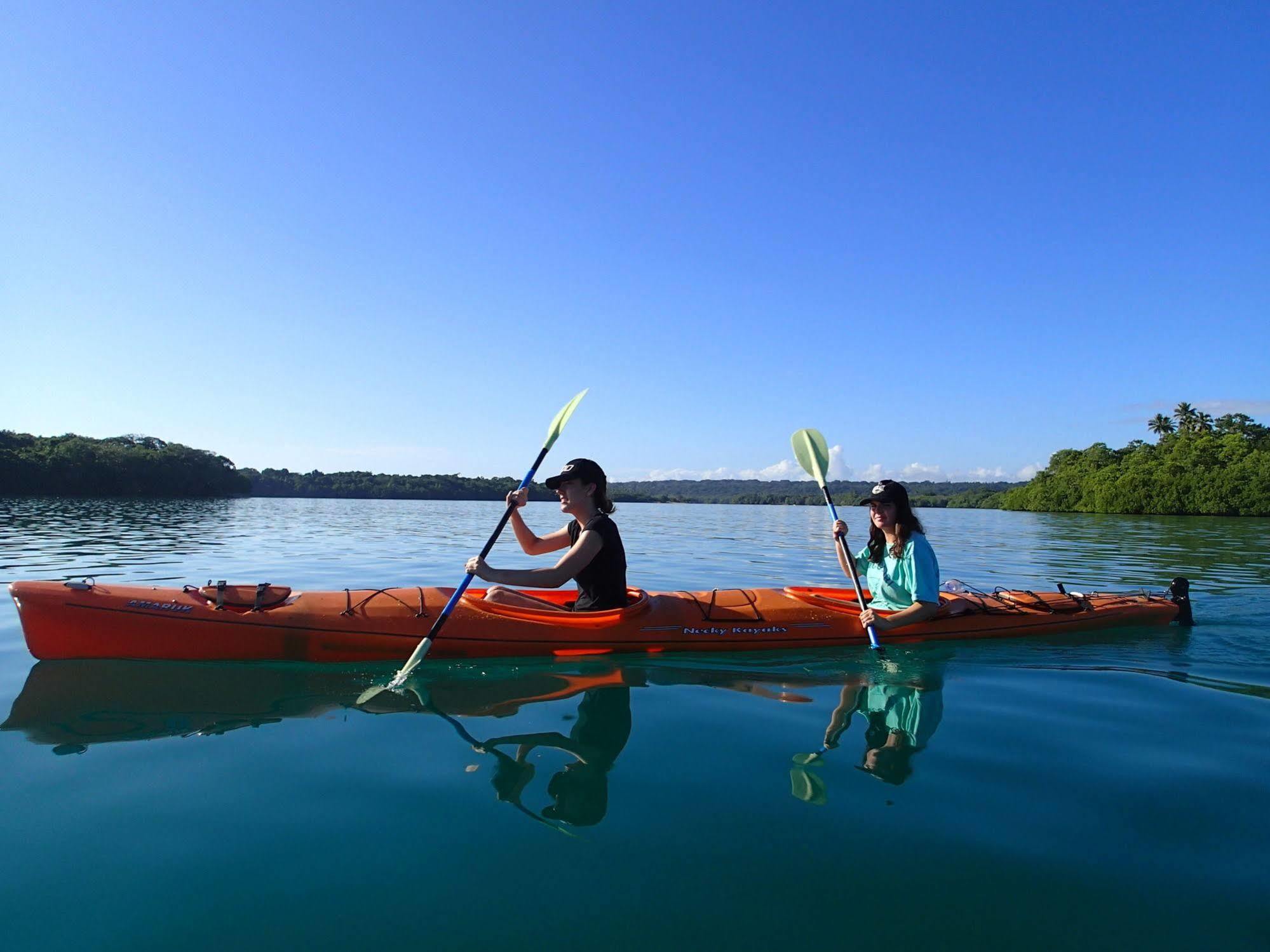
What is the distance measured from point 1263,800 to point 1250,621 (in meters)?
5.49

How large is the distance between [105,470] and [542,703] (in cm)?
6034

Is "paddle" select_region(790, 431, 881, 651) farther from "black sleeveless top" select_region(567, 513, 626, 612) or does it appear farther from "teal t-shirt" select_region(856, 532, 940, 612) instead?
"black sleeveless top" select_region(567, 513, 626, 612)

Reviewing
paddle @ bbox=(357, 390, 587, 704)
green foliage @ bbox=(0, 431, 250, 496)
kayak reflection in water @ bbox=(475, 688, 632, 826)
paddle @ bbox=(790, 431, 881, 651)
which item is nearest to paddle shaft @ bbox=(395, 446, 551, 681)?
paddle @ bbox=(357, 390, 587, 704)

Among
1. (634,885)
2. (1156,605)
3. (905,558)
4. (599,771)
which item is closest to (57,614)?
(599,771)

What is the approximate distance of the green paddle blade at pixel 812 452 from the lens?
775 centimetres

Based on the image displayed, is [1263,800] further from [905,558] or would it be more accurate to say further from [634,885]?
[905,558]

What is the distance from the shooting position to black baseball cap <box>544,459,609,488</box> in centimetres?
506

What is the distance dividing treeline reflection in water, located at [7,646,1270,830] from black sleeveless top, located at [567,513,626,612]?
474 mm

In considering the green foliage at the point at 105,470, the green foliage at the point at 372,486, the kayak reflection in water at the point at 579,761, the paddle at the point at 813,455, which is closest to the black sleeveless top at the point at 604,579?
the kayak reflection in water at the point at 579,761

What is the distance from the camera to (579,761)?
3375 mm

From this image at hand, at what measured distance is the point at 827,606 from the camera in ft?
19.6

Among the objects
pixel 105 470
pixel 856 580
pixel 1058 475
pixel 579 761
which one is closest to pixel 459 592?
pixel 579 761

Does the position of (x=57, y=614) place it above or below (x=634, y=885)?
above

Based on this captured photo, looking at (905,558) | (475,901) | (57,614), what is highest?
(905,558)
